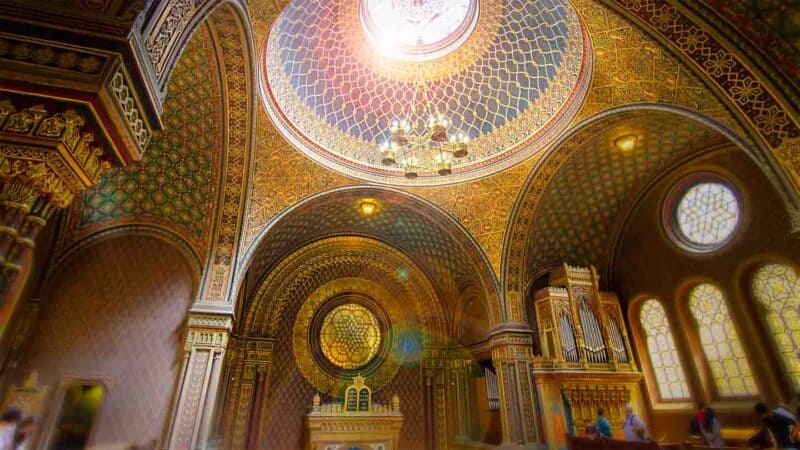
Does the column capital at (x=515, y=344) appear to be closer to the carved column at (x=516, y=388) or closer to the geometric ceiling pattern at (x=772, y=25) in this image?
the carved column at (x=516, y=388)

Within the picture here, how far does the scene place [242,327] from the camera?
428 inches

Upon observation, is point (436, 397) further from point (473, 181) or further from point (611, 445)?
point (473, 181)

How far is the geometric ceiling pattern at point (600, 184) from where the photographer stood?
874cm

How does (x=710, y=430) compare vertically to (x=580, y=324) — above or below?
below

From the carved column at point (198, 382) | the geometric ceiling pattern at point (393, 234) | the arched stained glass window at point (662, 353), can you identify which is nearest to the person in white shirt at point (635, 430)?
the arched stained glass window at point (662, 353)

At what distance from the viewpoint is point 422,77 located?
10219mm

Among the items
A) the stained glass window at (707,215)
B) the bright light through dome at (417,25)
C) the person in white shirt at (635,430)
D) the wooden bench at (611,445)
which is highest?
the bright light through dome at (417,25)

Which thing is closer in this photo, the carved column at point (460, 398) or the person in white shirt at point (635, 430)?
the person in white shirt at point (635, 430)

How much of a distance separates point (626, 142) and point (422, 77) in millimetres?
5088

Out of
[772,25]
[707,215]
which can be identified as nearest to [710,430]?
[707,215]

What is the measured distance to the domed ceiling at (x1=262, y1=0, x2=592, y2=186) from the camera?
8727 millimetres

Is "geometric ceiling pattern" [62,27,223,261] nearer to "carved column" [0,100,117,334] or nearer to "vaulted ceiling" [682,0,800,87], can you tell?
"carved column" [0,100,117,334]

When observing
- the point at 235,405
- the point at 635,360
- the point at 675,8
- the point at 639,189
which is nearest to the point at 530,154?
the point at 639,189

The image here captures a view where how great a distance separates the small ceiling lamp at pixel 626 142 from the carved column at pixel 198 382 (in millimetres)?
9304
